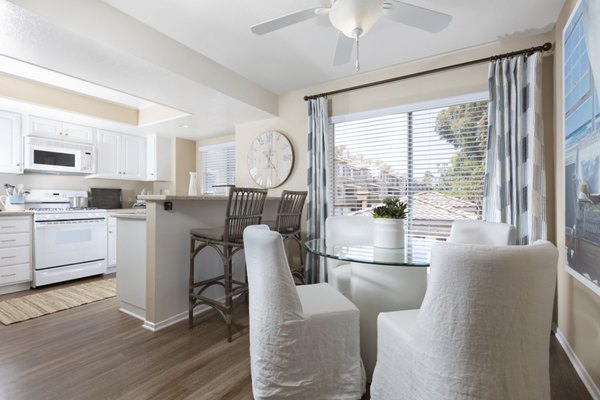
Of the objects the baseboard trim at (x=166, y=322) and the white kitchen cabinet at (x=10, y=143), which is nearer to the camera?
the baseboard trim at (x=166, y=322)

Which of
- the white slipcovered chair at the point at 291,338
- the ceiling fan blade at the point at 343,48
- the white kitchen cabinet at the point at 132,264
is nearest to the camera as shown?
the white slipcovered chair at the point at 291,338

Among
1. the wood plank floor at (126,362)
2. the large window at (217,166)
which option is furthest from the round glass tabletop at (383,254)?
the large window at (217,166)

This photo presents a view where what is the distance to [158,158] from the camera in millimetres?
4703

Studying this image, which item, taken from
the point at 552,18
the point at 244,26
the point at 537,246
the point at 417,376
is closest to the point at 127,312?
the point at 417,376

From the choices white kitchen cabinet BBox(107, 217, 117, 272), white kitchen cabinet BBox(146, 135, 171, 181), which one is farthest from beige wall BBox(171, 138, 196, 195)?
white kitchen cabinet BBox(107, 217, 117, 272)

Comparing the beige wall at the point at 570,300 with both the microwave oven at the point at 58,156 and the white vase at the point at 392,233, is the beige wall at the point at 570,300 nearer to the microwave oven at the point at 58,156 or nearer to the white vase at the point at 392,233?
the white vase at the point at 392,233

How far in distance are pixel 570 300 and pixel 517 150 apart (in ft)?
3.77

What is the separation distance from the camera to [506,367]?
0.85 m

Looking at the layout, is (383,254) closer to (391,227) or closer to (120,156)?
(391,227)

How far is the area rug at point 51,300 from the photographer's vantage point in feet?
8.15

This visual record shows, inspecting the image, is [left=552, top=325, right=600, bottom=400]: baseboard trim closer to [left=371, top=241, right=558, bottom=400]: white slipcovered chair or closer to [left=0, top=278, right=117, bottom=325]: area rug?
[left=371, top=241, right=558, bottom=400]: white slipcovered chair

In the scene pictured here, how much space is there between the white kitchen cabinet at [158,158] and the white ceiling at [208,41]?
191 centimetres

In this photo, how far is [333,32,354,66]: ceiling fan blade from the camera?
72.4 inches

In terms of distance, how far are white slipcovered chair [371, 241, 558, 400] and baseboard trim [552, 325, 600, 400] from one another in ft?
3.25
